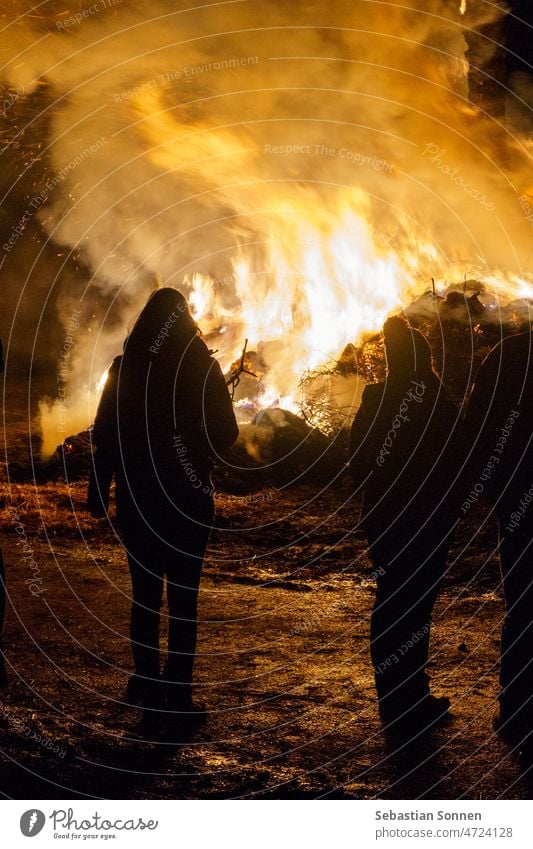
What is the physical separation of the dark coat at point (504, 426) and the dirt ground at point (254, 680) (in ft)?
5.31

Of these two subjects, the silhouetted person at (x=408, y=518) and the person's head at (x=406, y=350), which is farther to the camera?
the person's head at (x=406, y=350)

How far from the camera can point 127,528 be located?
4840 millimetres

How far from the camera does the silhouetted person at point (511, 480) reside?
4672 mm

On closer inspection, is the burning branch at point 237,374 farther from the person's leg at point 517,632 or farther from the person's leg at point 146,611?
the person's leg at point 517,632

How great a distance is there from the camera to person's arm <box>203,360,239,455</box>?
4777 mm

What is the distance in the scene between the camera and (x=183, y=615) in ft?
15.8

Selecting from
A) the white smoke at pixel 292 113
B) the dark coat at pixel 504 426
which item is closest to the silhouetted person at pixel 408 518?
the dark coat at pixel 504 426

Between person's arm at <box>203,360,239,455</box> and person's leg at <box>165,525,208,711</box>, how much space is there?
602 millimetres

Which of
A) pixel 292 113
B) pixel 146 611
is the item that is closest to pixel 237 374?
pixel 292 113

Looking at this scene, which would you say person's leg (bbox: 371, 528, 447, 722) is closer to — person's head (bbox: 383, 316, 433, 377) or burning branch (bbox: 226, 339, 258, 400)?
person's head (bbox: 383, 316, 433, 377)

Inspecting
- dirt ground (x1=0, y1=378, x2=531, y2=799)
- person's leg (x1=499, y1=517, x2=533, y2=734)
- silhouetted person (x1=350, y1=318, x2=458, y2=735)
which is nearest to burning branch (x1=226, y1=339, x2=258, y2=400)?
dirt ground (x1=0, y1=378, x2=531, y2=799)

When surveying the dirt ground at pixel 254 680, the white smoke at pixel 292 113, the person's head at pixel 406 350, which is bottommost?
the dirt ground at pixel 254 680

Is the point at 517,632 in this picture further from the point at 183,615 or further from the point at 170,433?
the point at 170,433

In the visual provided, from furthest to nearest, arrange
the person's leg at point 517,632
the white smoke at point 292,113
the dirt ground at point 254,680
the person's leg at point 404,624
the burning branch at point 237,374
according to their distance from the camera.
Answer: the burning branch at point 237,374
the white smoke at point 292,113
the person's leg at point 404,624
the person's leg at point 517,632
the dirt ground at point 254,680
